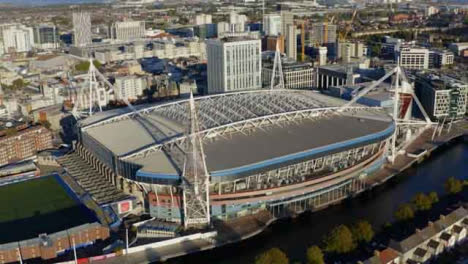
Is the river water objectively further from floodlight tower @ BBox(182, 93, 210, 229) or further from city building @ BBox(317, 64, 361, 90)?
city building @ BBox(317, 64, 361, 90)

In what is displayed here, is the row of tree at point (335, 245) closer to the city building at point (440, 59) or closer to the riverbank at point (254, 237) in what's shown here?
the riverbank at point (254, 237)

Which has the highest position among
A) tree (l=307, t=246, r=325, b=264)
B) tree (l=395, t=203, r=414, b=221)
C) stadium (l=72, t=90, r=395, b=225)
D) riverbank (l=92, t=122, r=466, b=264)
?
stadium (l=72, t=90, r=395, b=225)

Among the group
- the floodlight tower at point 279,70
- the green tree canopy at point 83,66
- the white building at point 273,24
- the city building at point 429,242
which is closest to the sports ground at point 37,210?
the city building at point 429,242

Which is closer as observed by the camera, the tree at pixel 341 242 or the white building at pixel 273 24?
the tree at pixel 341 242

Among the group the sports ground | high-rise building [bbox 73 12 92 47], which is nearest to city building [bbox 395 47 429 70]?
the sports ground

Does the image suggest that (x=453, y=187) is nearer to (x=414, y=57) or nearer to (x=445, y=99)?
(x=445, y=99)

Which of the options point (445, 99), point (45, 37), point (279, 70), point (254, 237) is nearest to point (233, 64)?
point (279, 70)
